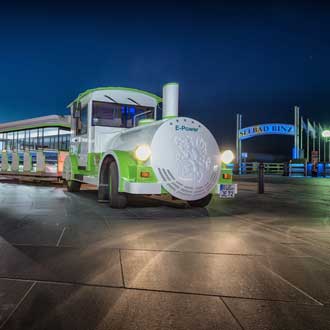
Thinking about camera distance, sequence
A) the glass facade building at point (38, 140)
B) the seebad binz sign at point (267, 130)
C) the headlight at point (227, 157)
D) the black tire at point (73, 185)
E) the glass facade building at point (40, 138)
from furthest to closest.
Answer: the seebad binz sign at point (267, 130) → the glass facade building at point (40, 138) → the glass facade building at point (38, 140) → the black tire at point (73, 185) → the headlight at point (227, 157)

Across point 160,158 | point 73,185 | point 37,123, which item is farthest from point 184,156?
point 37,123

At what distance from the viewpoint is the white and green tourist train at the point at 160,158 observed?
22.3 ft

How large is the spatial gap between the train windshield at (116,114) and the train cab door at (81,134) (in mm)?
347

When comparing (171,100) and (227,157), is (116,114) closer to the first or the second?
(171,100)

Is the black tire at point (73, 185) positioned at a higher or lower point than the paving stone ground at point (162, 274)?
higher

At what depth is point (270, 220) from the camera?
6.40 meters

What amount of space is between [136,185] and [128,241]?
2.21m

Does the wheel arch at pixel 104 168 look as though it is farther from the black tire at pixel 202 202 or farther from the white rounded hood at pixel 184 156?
the black tire at pixel 202 202

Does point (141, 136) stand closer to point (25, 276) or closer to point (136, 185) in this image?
point (136, 185)

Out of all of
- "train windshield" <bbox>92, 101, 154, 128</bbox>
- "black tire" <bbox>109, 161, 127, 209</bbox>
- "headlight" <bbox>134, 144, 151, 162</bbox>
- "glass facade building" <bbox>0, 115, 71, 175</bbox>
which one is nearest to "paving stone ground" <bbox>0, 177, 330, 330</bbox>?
"black tire" <bbox>109, 161, 127, 209</bbox>

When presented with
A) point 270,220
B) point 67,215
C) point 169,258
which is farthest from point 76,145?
point 169,258

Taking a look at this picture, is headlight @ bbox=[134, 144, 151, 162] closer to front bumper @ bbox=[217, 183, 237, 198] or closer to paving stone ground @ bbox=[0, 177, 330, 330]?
paving stone ground @ bbox=[0, 177, 330, 330]

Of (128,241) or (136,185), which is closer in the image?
(128,241)

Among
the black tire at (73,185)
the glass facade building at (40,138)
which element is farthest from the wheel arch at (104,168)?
the glass facade building at (40,138)
